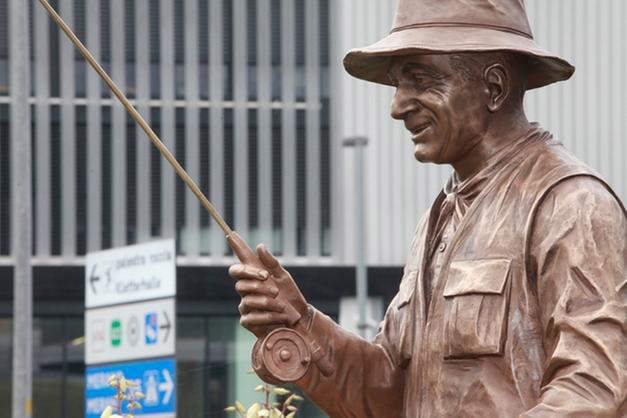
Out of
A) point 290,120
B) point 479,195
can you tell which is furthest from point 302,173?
point 479,195

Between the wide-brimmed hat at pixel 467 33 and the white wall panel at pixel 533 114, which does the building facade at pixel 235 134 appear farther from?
the wide-brimmed hat at pixel 467 33

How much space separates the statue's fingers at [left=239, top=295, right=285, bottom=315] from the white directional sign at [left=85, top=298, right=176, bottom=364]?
13103mm

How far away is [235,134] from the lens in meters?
32.8

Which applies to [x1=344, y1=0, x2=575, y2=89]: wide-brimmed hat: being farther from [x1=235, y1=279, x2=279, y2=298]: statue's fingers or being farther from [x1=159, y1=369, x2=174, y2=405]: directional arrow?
[x1=159, y1=369, x2=174, y2=405]: directional arrow

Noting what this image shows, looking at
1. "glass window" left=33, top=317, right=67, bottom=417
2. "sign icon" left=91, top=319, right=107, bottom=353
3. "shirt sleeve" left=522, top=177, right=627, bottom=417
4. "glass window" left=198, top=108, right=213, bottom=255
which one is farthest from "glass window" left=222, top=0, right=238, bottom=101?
"shirt sleeve" left=522, top=177, right=627, bottom=417

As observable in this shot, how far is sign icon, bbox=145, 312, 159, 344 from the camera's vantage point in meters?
18.7

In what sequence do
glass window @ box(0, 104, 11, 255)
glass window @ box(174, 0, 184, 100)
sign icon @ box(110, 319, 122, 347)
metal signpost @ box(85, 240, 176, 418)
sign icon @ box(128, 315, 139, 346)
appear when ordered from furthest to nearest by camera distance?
glass window @ box(174, 0, 184, 100) → glass window @ box(0, 104, 11, 255) → sign icon @ box(110, 319, 122, 347) → sign icon @ box(128, 315, 139, 346) → metal signpost @ box(85, 240, 176, 418)

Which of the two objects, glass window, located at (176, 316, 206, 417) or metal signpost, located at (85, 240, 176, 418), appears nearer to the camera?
metal signpost, located at (85, 240, 176, 418)

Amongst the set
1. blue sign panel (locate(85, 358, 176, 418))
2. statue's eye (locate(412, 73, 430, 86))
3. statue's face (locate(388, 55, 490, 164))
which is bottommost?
blue sign panel (locate(85, 358, 176, 418))

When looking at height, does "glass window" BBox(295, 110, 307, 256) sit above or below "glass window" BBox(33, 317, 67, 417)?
above

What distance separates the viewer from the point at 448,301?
5473mm

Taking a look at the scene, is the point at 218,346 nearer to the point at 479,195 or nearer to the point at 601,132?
the point at 601,132

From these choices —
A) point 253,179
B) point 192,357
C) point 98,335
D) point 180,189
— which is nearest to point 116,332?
point 98,335

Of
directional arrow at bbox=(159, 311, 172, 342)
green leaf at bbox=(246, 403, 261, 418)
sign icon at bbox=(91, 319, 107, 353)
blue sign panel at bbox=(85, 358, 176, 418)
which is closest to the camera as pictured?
green leaf at bbox=(246, 403, 261, 418)
